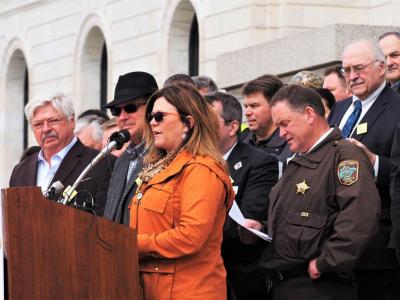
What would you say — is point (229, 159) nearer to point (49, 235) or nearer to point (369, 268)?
point (369, 268)

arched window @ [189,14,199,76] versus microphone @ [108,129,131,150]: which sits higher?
arched window @ [189,14,199,76]

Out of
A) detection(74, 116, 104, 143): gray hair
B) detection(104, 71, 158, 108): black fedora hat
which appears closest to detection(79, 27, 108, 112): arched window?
detection(74, 116, 104, 143): gray hair

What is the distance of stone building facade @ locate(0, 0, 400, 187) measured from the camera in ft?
74.5

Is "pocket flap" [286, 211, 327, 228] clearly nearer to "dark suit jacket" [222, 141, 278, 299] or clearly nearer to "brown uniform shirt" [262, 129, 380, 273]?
"brown uniform shirt" [262, 129, 380, 273]

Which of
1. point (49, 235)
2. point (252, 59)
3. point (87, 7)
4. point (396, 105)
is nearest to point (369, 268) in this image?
point (396, 105)

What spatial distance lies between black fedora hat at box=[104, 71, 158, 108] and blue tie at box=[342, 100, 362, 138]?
1.23 m

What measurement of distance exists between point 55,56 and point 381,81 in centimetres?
2102

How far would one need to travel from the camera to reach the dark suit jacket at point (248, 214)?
352 inches

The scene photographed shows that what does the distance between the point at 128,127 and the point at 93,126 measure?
4.34m

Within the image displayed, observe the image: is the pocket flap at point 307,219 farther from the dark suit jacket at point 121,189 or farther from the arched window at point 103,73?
the arched window at point 103,73

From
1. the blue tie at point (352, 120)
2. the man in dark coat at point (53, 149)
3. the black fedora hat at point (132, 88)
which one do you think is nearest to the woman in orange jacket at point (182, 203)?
the black fedora hat at point (132, 88)

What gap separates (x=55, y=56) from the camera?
1155 inches

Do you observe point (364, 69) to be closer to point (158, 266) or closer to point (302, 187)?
point (302, 187)

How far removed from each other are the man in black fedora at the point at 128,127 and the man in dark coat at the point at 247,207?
51cm
